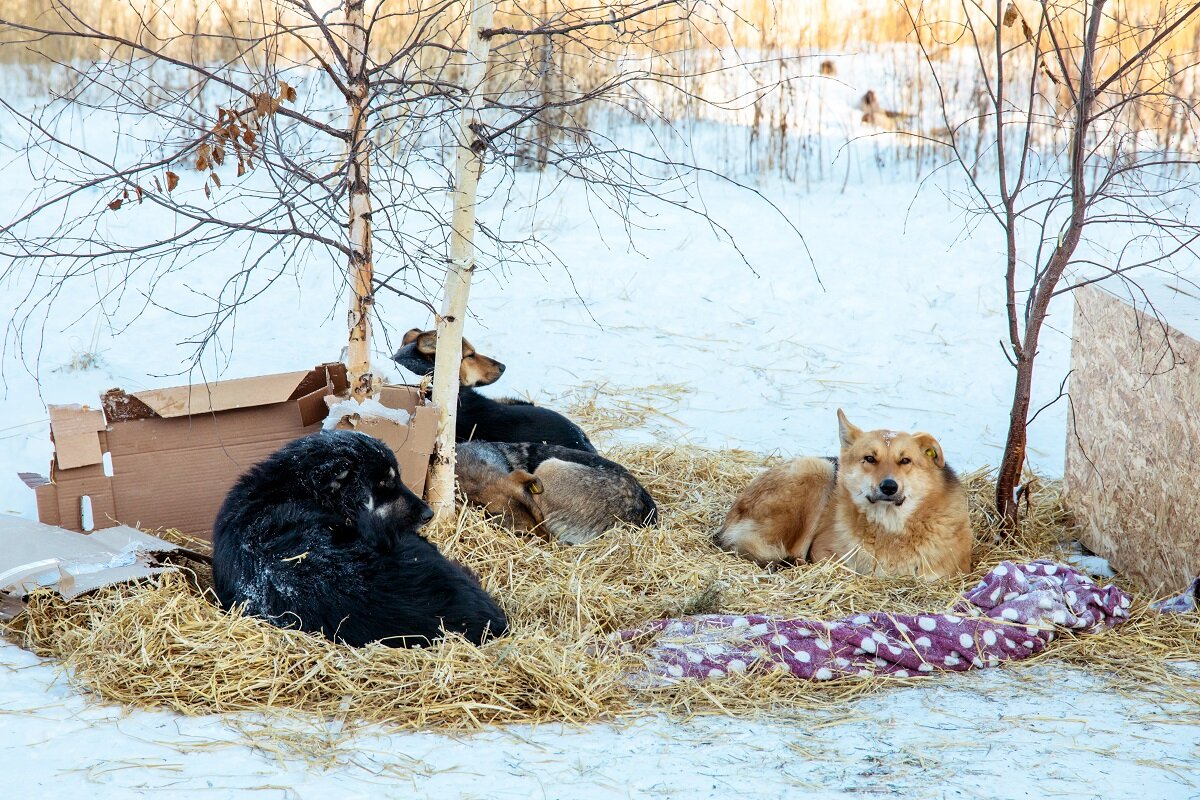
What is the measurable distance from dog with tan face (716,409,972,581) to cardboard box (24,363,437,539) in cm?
208

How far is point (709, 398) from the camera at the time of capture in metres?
9.34

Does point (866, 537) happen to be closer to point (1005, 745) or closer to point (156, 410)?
point (1005, 745)

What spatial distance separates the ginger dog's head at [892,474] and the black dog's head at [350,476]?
2.55m

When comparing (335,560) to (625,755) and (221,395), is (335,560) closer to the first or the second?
(625,755)

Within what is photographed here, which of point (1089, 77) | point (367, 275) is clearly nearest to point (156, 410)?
point (367, 275)

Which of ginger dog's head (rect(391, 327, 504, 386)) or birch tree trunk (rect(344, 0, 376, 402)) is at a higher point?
birch tree trunk (rect(344, 0, 376, 402))

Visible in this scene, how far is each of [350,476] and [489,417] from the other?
2617mm

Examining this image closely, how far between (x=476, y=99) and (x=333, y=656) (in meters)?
2.90

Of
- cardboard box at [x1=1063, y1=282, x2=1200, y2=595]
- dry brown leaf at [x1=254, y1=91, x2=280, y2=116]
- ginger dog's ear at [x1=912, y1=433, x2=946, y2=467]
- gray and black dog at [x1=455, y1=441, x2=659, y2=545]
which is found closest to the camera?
dry brown leaf at [x1=254, y1=91, x2=280, y2=116]

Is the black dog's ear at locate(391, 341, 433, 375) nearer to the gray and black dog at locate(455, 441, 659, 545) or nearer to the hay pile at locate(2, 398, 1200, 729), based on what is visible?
the gray and black dog at locate(455, 441, 659, 545)

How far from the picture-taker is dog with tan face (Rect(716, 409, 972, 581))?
19.1 feet

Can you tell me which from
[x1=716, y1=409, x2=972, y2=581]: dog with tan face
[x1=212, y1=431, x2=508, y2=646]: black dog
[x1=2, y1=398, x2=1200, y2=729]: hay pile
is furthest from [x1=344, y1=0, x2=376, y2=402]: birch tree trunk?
[x1=716, y1=409, x2=972, y2=581]: dog with tan face

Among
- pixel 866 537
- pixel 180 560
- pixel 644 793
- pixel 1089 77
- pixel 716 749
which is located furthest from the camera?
pixel 866 537

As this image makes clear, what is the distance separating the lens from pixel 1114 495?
611 cm
